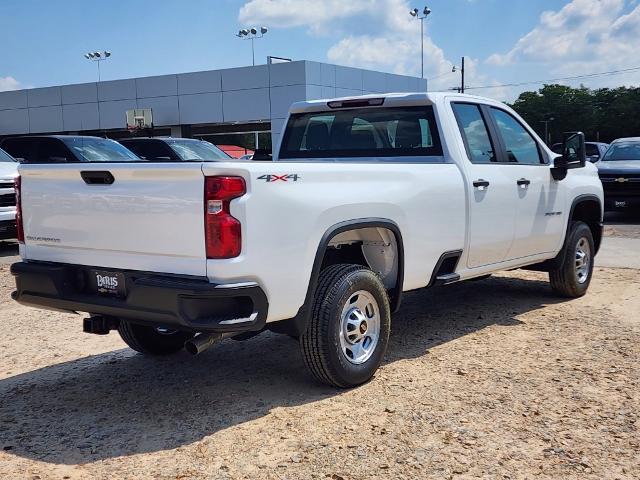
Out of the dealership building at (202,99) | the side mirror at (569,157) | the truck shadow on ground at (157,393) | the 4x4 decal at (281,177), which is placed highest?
the dealership building at (202,99)

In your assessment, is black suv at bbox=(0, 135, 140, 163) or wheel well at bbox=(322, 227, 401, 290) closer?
wheel well at bbox=(322, 227, 401, 290)

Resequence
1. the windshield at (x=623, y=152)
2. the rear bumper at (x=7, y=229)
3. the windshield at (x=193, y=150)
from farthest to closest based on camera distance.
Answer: the windshield at (x=623, y=152)
the windshield at (x=193, y=150)
the rear bumper at (x=7, y=229)

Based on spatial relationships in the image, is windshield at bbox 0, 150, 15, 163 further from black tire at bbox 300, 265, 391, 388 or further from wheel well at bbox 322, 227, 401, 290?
black tire at bbox 300, 265, 391, 388

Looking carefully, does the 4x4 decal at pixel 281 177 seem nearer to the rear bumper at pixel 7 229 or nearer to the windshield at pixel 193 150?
the rear bumper at pixel 7 229

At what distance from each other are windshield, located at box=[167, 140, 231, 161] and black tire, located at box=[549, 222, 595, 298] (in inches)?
362

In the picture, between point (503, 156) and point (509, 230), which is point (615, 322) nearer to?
point (509, 230)

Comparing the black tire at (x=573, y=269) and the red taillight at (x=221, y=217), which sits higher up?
the red taillight at (x=221, y=217)

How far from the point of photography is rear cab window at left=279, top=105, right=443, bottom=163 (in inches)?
227

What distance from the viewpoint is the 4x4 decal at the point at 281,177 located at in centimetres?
391

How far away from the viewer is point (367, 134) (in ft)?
19.7

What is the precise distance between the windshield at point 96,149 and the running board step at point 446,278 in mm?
8239

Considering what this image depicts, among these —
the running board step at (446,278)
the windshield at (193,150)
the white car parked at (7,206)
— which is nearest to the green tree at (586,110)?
the windshield at (193,150)

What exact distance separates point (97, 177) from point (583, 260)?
5.30m

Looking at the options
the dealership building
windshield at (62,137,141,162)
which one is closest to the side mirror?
windshield at (62,137,141,162)
